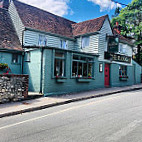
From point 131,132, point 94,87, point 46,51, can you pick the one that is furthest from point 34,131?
point 94,87

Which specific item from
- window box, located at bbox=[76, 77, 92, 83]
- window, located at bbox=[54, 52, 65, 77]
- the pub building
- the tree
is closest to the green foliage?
the tree

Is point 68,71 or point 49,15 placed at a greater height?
point 49,15

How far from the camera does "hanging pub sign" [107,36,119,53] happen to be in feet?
55.5

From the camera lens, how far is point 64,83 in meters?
12.6

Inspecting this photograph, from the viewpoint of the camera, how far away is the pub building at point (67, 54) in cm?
1190

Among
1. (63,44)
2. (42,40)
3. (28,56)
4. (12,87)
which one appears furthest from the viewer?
(63,44)

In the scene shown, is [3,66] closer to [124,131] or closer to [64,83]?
[64,83]

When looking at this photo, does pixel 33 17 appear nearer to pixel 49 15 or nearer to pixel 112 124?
pixel 49 15

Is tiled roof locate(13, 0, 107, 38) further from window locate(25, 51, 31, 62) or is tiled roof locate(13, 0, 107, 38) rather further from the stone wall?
the stone wall

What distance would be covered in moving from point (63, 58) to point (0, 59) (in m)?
5.13

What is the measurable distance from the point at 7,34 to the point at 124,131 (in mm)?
13956

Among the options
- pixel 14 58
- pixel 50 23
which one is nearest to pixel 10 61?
pixel 14 58

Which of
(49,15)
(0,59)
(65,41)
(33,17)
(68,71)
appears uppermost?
(49,15)

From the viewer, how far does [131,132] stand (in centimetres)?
465
